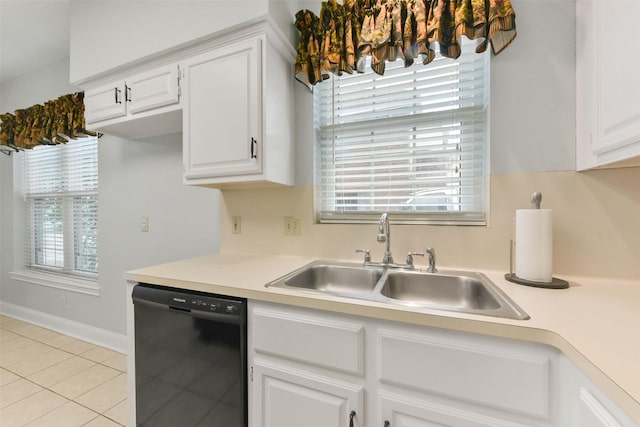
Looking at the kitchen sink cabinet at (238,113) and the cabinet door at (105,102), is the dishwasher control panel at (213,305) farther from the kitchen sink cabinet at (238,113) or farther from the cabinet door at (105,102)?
the cabinet door at (105,102)

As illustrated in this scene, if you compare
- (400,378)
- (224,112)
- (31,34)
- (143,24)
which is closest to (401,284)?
(400,378)

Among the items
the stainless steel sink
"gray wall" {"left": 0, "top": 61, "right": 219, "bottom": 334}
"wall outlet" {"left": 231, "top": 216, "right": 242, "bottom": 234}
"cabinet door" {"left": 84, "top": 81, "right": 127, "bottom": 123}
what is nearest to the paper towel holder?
the stainless steel sink

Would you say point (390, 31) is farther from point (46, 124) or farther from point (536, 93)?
point (46, 124)

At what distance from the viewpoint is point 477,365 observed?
751 millimetres

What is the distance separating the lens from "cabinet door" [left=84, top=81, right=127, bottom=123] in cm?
181

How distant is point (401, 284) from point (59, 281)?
138 inches

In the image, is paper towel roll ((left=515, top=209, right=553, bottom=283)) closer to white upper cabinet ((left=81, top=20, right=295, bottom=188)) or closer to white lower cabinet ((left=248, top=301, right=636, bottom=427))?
white lower cabinet ((left=248, top=301, right=636, bottom=427))

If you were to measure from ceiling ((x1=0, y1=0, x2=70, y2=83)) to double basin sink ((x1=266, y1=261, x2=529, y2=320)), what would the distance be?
9.46 feet

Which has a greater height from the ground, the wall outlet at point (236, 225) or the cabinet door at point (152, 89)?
the cabinet door at point (152, 89)

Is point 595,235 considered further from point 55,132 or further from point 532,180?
point 55,132

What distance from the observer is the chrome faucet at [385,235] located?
1.34 metres

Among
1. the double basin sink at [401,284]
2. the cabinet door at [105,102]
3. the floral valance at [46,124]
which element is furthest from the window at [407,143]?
the floral valance at [46,124]

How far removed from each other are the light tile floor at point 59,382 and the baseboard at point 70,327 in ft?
0.18

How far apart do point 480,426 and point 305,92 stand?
1.77m
